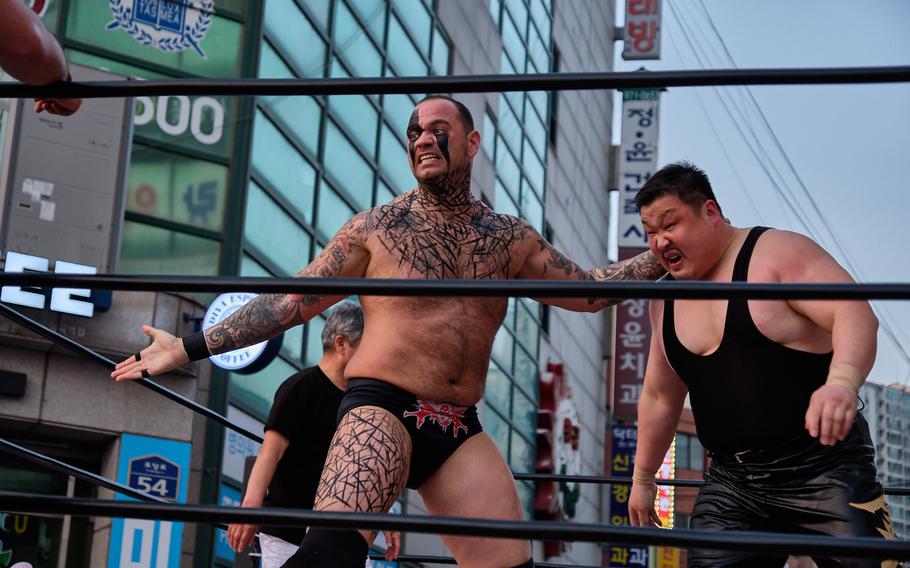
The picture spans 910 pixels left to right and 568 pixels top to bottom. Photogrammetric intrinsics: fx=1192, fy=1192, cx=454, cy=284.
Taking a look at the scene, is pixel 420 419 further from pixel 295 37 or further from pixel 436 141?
pixel 295 37

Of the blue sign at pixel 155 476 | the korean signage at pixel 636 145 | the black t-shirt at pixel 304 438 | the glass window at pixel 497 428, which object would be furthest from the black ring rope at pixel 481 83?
the korean signage at pixel 636 145

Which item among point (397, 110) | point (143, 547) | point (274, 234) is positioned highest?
point (397, 110)

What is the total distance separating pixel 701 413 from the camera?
3859mm

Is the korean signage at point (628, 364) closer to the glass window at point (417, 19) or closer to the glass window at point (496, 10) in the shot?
→ the glass window at point (496, 10)

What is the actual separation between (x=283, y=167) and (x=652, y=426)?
11513 mm

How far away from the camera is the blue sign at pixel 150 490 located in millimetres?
12344

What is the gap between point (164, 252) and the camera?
13.6 meters

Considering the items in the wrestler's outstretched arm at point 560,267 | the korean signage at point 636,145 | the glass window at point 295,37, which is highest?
the korean signage at point 636,145

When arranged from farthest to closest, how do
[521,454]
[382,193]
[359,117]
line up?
[521,454] → [382,193] → [359,117]

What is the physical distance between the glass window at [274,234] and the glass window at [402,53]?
421 centimetres

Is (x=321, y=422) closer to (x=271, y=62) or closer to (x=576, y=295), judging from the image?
(x=576, y=295)

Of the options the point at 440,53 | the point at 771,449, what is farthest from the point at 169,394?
the point at 440,53

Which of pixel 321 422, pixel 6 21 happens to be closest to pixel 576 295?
pixel 6 21

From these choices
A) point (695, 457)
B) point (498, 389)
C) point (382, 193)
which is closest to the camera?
point (382, 193)
